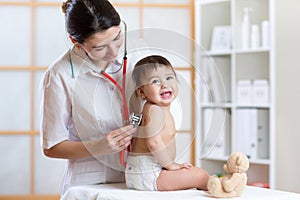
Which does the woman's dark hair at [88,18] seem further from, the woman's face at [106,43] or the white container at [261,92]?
the white container at [261,92]

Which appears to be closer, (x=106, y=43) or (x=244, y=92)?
(x=106, y=43)

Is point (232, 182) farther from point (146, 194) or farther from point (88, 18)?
point (88, 18)

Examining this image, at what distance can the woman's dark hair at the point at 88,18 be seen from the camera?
1485 millimetres

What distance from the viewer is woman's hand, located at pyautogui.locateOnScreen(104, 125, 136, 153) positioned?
57.7 inches

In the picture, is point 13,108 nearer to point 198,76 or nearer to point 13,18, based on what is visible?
point 13,18

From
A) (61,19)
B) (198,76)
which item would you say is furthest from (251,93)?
(198,76)

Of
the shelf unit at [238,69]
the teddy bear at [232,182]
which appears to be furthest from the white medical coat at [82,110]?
the shelf unit at [238,69]

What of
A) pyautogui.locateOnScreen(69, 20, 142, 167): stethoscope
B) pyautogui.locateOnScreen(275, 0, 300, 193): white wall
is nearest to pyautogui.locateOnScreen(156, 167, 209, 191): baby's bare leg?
pyautogui.locateOnScreen(69, 20, 142, 167): stethoscope

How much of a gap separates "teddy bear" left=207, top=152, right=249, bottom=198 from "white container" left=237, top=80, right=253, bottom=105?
2.18 metres

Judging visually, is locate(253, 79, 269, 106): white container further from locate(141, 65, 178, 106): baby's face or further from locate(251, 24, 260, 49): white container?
locate(141, 65, 178, 106): baby's face

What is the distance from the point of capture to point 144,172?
1475 millimetres

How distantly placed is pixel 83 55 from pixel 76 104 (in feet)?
0.44

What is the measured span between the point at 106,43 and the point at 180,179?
0.39 metres

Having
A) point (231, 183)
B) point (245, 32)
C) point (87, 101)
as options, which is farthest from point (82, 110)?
point (245, 32)
